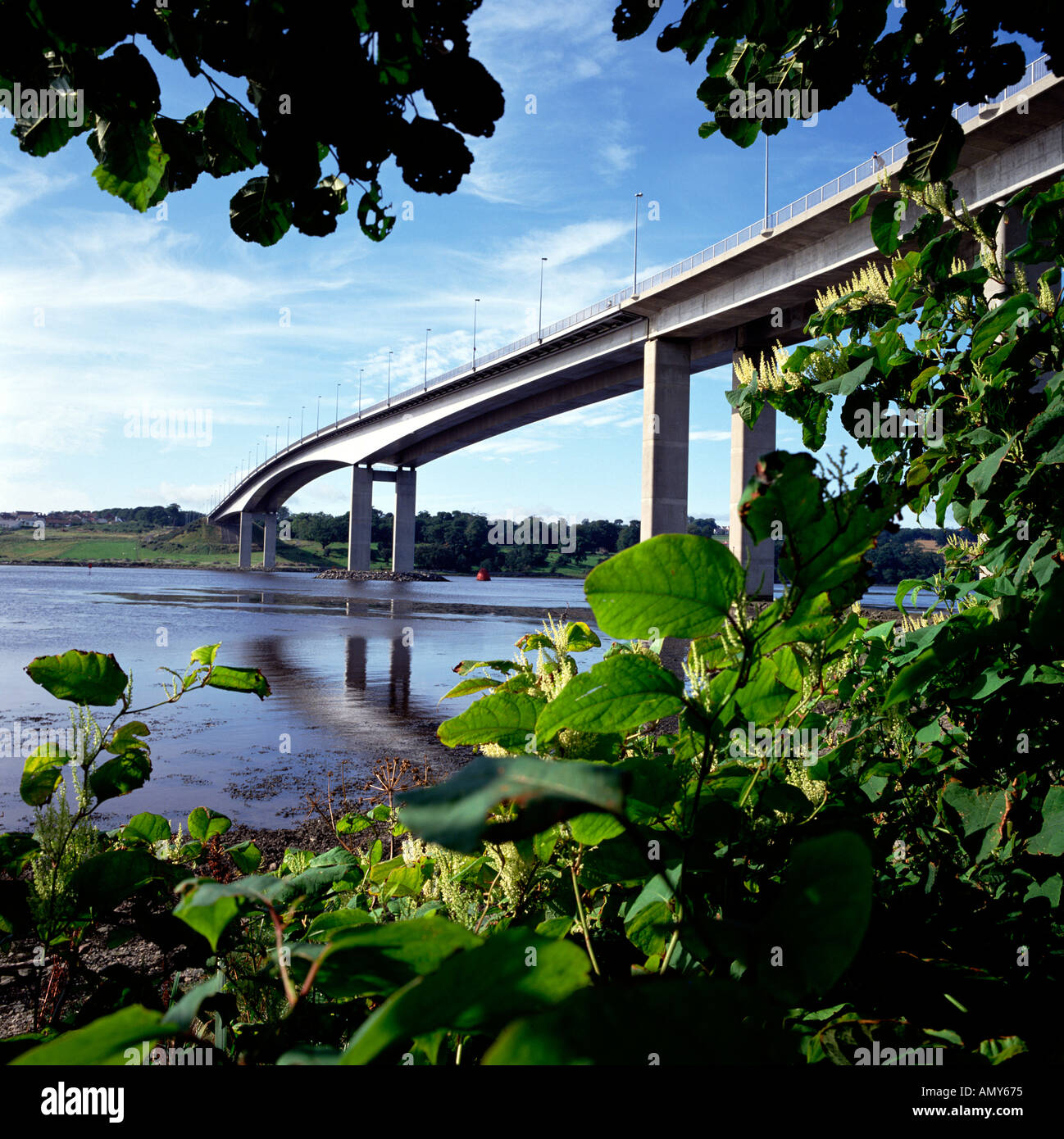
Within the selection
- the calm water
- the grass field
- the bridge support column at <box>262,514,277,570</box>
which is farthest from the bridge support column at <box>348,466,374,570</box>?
the grass field

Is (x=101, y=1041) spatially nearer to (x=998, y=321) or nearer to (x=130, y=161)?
(x=130, y=161)

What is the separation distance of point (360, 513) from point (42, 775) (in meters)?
60.3

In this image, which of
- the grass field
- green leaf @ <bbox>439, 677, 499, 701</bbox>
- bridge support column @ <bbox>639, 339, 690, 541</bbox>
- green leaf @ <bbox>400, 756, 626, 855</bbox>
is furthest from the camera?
the grass field

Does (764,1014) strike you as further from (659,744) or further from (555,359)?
(555,359)

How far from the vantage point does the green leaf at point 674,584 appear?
71 centimetres

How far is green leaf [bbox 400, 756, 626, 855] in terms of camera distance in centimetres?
44

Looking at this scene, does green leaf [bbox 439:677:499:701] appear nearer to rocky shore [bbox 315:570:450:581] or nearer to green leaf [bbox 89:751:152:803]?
green leaf [bbox 89:751:152:803]

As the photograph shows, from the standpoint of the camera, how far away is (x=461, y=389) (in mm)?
45844

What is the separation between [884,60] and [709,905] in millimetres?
2131

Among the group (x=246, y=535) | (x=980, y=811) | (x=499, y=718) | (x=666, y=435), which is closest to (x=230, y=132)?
(x=499, y=718)

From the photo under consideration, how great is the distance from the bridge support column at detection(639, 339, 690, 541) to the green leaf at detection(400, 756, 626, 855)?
29445mm

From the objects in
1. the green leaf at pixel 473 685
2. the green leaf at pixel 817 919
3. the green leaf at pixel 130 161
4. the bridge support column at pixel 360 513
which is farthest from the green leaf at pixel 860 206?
the bridge support column at pixel 360 513

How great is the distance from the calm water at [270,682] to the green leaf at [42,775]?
3.79 metres

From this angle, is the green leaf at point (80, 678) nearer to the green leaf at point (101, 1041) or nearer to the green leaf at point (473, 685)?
the green leaf at point (473, 685)
